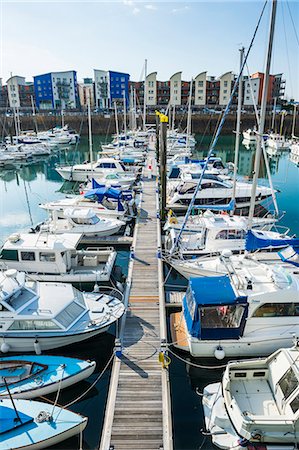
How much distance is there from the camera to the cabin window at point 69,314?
1270 centimetres

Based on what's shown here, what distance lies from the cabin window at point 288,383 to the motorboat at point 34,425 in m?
5.74

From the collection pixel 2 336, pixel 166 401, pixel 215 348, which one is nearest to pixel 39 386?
pixel 2 336

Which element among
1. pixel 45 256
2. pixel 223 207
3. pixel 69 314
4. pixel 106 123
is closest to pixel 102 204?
pixel 223 207

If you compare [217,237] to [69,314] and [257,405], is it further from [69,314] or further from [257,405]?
[257,405]

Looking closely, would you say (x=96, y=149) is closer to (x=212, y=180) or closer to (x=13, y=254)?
(x=212, y=180)

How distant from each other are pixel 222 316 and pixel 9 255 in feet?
36.0

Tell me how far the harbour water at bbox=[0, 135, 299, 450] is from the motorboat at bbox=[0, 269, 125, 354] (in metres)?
1.36

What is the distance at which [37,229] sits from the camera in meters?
23.6

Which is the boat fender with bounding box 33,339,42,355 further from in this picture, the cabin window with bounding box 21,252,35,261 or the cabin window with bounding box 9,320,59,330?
the cabin window with bounding box 21,252,35,261

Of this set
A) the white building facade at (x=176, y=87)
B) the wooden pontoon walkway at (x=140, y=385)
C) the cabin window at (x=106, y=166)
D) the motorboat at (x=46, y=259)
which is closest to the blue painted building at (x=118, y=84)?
the white building facade at (x=176, y=87)

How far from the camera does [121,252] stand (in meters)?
22.7

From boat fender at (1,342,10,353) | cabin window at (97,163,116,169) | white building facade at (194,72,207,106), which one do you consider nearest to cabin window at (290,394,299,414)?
boat fender at (1,342,10,353)

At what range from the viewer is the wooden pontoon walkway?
9.31m

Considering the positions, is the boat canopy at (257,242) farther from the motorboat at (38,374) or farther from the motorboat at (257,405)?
the motorboat at (38,374)
